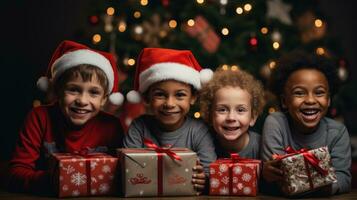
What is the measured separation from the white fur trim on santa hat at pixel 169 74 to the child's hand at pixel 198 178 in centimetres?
39

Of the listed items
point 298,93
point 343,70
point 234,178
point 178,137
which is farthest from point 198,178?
point 343,70

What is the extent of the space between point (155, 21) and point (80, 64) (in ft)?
5.22

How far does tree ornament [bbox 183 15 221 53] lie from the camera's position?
3873mm

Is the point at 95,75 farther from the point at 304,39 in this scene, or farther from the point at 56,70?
the point at 304,39

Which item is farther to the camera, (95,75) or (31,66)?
(31,66)

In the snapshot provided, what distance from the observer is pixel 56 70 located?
8.08 ft

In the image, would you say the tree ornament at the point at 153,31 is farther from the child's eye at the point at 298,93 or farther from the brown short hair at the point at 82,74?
the child's eye at the point at 298,93

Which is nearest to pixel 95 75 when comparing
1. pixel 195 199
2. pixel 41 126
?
pixel 41 126

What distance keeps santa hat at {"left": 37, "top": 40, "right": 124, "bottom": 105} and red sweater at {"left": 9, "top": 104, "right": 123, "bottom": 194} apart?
0.13 m

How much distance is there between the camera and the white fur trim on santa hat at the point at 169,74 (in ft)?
7.88

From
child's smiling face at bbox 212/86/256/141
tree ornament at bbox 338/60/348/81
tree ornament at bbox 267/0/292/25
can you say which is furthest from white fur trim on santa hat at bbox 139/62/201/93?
tree ornament at bbox 267/0/292/25

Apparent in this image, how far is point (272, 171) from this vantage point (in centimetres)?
227

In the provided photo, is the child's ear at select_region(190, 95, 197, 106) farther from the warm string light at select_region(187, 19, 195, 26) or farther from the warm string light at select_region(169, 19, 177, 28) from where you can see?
the warm string light at select_region(169, 19, 177, 28)

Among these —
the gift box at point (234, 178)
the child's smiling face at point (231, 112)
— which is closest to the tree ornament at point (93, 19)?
the child's smiling face at point (231, 112)
